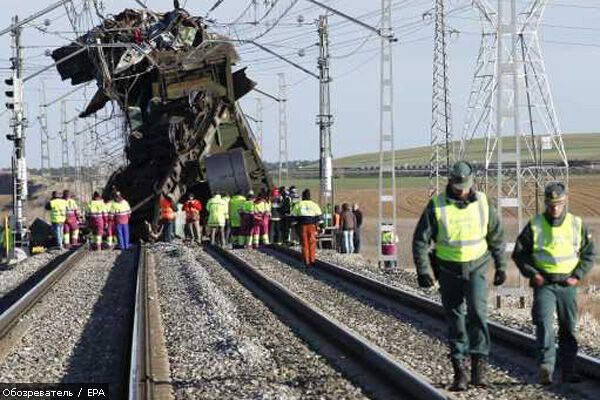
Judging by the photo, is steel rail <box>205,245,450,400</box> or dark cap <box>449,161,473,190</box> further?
dark cap <box>449,161,473,190</box>

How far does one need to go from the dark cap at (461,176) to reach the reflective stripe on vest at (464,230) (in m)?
0.17

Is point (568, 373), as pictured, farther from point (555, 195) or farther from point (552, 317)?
point (555, 195)

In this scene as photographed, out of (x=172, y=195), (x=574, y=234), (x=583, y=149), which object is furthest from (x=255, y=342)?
(x=583, y=149)

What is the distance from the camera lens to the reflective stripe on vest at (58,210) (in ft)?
111

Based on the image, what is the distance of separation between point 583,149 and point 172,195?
134m

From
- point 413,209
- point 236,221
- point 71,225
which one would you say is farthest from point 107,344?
point 413,209

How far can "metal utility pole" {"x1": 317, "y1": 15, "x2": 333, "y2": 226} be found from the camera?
40.5 metres

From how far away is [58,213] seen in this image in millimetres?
33969

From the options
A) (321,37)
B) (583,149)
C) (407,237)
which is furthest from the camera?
(583,149)

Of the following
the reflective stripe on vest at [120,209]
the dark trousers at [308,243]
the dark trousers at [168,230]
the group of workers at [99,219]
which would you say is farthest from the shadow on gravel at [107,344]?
the dark trousers at [168,230]

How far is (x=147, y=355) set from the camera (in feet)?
40.3

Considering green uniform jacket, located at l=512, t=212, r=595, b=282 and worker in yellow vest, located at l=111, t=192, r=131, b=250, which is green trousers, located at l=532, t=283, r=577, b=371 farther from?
worker in yellow vest, located at l=111, t=192, r=131, b=250

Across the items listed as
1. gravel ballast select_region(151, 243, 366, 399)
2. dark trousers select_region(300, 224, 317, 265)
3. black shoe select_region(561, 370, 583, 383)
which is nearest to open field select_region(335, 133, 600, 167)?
dark trousers select_region(300, 224, 317, 265)

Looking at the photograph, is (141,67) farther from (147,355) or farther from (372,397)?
(372,397)
